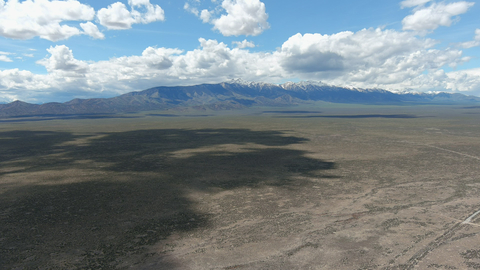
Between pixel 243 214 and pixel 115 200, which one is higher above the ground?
pixel 115 200

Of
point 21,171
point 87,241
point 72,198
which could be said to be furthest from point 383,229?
point 21,171

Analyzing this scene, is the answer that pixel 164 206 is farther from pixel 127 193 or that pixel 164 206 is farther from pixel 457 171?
pixel 457 171

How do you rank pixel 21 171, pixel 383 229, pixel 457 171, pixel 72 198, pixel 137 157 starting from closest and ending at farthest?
pixel 383 229
pixel 72 198
pixel 457 171
pixel 21 171
pixel 137 157

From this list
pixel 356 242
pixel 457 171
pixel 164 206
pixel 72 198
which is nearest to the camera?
pixel 356 242

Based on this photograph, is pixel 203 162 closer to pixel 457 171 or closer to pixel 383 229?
pixel 383 229

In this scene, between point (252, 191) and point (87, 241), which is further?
point (252, 191)

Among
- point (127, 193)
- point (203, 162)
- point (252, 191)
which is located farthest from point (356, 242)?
point (203, 162)

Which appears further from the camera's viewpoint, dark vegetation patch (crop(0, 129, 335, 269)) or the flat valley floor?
dark vegetation patch (crop(0, 129, 335, 269))

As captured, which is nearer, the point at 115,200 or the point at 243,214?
the point at 243,214

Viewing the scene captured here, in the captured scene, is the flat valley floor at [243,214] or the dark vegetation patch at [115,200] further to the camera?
the dark vegetation patch at [115,200]
